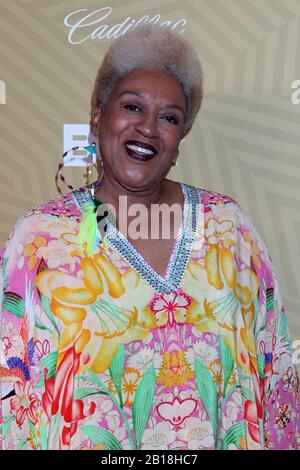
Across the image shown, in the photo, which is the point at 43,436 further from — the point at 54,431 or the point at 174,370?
the point at 174,370

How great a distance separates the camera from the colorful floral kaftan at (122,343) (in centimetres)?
168

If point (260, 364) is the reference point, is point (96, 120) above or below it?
above

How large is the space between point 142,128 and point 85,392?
0.58 metres

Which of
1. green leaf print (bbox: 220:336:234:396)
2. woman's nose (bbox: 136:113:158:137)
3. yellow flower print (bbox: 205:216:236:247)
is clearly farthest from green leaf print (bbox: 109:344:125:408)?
woman's nose (bbox: 136:113:158:137)

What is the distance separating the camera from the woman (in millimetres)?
1681

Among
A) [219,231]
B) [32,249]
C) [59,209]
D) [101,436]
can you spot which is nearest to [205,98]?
[219,231]

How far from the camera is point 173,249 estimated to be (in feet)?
5.93

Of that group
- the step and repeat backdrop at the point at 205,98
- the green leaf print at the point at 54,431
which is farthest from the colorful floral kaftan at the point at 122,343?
the step and repeat backdrop at the point at 205,98

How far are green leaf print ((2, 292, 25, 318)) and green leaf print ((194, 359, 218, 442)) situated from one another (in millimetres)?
392

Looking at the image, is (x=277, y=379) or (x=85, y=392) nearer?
(x=85, y=392)

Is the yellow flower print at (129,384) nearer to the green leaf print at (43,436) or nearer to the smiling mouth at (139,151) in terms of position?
the green leaf print at (43,436)

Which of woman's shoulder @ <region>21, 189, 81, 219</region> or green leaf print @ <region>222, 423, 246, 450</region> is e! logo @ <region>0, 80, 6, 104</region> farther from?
green leaf print @ <region>222, 423, 246, 450</region>
